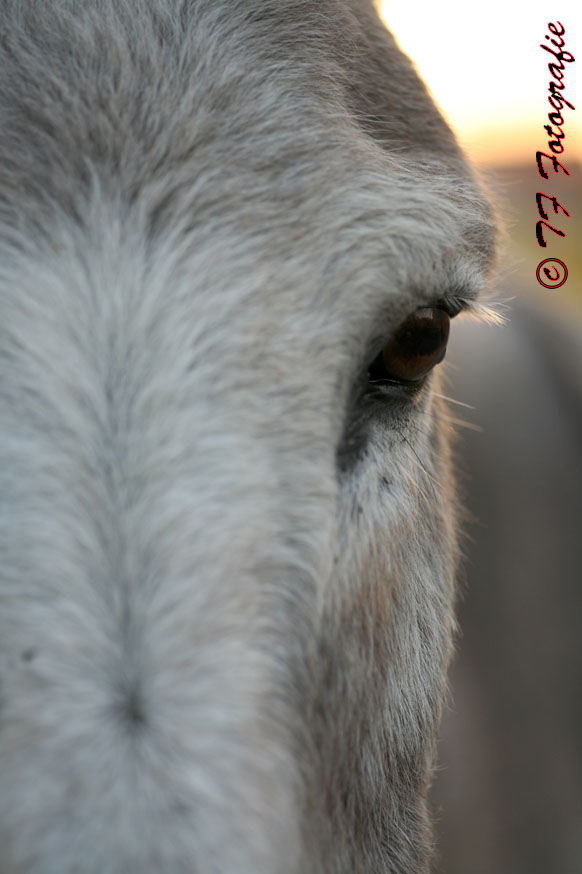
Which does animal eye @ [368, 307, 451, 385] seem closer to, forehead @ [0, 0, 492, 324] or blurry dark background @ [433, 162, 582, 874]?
forehead @ [0, 0, 492, 324]

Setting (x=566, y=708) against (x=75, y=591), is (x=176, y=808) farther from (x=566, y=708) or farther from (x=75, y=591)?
(x=566, y=708)

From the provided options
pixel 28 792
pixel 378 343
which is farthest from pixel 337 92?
pixel 28 792

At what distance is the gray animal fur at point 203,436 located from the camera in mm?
1075

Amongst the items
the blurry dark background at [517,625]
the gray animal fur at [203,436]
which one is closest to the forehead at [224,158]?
the gray animal fur at [203,436]

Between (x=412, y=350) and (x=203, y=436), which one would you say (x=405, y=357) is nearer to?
→ (x=412, y=350)

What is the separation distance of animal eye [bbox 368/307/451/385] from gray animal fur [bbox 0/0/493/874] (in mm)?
46

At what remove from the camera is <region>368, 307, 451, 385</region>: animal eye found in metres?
1.48

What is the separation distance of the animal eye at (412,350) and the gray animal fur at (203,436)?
0.05m

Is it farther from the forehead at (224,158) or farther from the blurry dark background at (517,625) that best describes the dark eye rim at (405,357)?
the blurry dark background at (517,625)

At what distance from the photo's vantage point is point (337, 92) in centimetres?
151

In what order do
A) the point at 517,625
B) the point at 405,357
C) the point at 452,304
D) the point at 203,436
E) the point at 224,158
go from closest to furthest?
the point at 203,436 → the point at 224,158 → the point at 405,357 → the point at 452,304 → the point at 517,625

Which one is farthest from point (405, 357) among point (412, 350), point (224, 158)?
point (224, 158)

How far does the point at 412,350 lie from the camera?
1.51 meters

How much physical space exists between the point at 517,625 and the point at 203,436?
3.19 meters
